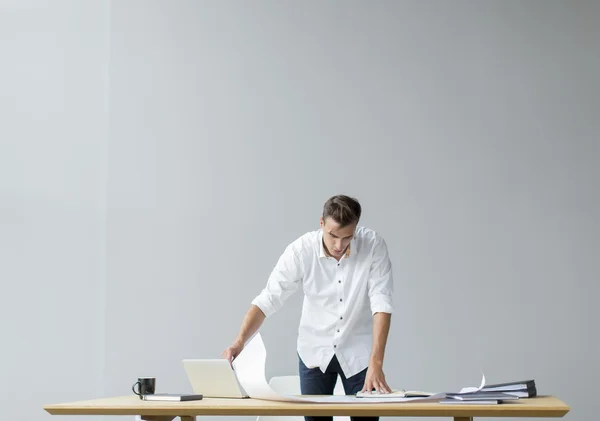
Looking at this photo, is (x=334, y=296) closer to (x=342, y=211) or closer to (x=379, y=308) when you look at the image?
(x=379, y=308)

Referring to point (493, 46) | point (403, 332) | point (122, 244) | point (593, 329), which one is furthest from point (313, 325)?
point (493, 46)

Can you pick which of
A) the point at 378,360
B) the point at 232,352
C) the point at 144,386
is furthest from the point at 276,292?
the point at 144,386

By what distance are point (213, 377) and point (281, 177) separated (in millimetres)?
1778

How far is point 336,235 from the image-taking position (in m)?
2.82

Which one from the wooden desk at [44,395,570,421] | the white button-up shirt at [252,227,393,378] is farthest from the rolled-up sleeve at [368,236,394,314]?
the wooden desk at [44,395,570,421]

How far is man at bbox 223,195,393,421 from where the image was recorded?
9.31 feet

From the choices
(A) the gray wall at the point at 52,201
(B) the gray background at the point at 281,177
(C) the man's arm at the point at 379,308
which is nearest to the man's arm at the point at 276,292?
(C) the man's arm at the point at 379,308

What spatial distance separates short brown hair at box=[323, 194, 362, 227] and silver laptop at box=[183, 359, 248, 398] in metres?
0.77

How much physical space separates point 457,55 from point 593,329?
155 cm

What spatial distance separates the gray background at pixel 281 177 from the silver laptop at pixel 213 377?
148 centimetres

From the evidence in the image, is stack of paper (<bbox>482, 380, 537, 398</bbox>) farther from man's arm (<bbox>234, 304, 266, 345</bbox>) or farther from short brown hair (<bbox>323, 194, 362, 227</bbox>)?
man's arm (<bbox>234, 304, 266, 345</bbox>)

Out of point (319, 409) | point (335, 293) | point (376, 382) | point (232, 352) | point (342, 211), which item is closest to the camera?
point (319, 409)

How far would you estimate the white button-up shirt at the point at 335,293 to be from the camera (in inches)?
114

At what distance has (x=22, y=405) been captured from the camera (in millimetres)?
3805
